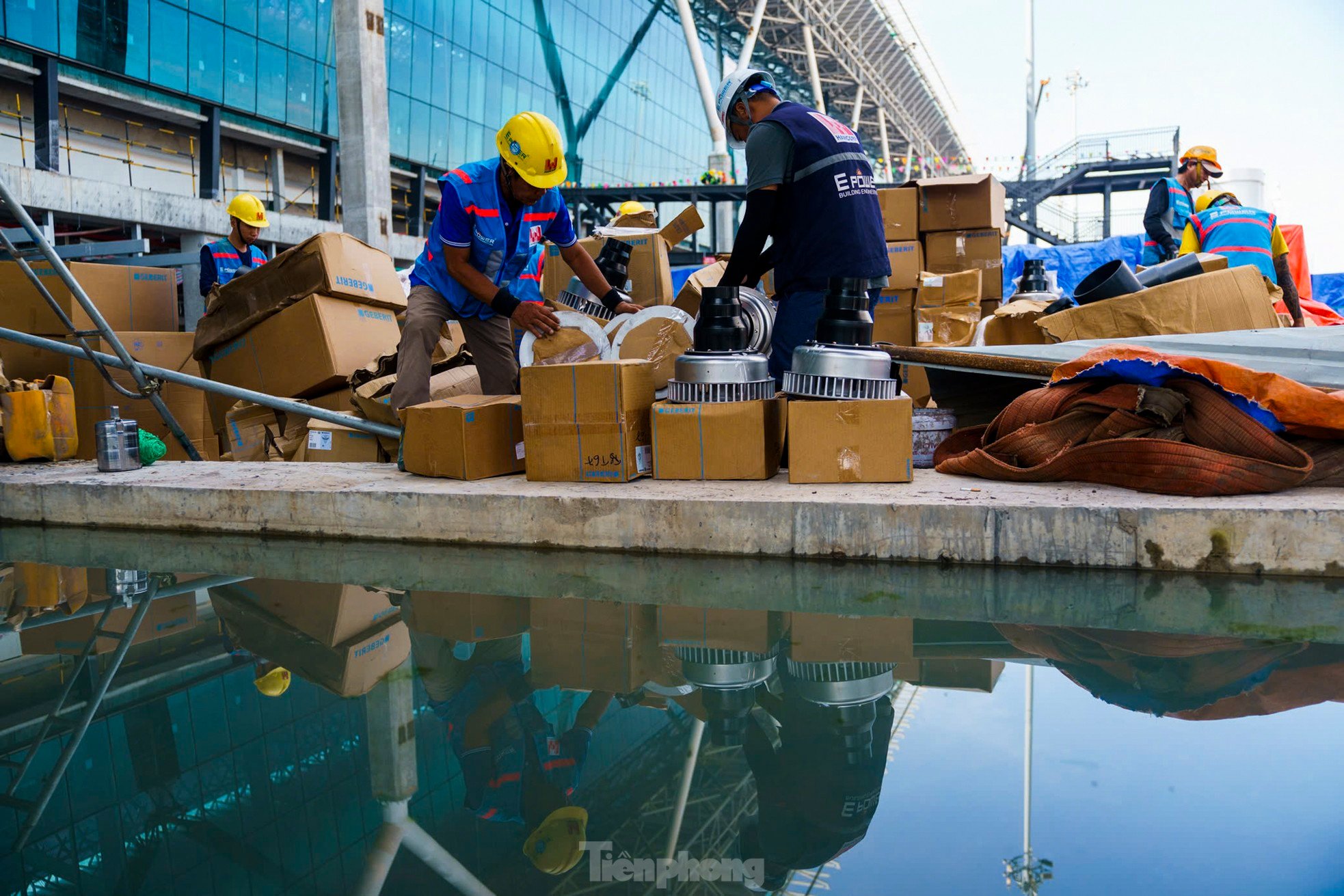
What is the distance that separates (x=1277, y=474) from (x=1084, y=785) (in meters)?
1.82

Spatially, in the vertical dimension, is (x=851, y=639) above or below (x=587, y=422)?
below

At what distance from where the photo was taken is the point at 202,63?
64.1 ft

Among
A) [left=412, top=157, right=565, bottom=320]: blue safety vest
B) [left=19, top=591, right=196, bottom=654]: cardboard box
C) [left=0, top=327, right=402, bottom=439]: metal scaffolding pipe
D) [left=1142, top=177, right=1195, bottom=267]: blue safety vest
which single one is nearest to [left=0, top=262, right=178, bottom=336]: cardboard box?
[left=0, top=327, right=402, bottom=439]: metal scaffolding pipe

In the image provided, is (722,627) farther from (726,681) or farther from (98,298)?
(98,298)

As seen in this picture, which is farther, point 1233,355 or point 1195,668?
point 1233,355

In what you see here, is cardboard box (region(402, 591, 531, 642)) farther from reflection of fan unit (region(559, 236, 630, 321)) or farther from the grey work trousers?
reflection of fan unit (region(559, 236, 630, 321))

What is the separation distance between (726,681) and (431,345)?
2.78m

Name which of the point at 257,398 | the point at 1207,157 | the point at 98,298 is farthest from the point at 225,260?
the point at 1207,157

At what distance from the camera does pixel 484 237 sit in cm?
404

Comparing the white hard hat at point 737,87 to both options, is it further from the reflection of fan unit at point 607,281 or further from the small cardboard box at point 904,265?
the small cardboard box at point 904,265

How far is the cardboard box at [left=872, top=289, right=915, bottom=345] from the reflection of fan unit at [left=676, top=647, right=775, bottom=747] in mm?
4644

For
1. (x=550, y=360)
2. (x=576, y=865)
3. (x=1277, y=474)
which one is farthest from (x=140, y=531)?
(x=1277, y=474)

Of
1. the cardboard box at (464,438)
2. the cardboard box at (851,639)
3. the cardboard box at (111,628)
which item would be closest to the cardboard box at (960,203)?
the cardboard box at (464,438)

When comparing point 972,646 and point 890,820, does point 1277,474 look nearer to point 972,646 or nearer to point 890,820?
point 972,646
